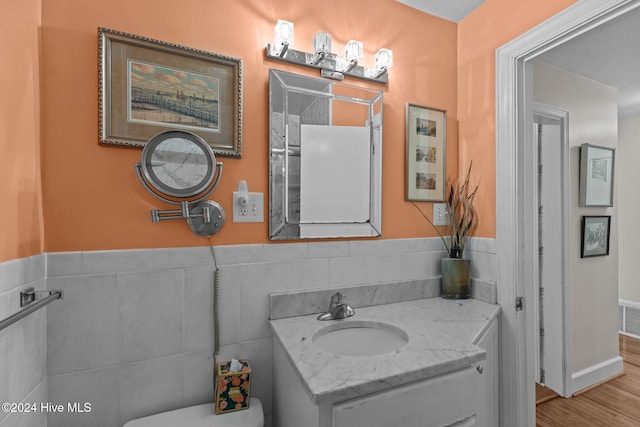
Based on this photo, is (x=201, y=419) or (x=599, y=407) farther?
(x=599, y=407)

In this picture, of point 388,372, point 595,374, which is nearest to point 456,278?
point 388,372

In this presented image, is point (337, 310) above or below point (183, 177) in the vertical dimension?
below

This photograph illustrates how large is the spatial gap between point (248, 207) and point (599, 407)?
2.68m

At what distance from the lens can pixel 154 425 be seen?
1.00m

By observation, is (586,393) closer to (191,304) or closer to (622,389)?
(622,389)

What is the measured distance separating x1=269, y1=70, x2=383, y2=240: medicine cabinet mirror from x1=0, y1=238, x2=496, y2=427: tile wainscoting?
12 centimetres

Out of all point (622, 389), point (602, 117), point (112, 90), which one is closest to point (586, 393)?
point (622, 389)

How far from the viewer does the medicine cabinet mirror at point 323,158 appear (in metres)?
1.29

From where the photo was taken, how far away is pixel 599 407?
2.00m

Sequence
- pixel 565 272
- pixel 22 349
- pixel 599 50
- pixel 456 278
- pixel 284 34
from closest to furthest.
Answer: pixel 22 349 → pixel 284 34 → pixel 456 278 → pixel 599 50 → pixel 565 272

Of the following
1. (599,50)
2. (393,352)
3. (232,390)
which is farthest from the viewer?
(599,50)

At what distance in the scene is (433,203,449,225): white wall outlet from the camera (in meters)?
1.66

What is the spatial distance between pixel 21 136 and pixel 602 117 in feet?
11.6

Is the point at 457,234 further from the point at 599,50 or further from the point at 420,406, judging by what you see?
the point at 599,50
